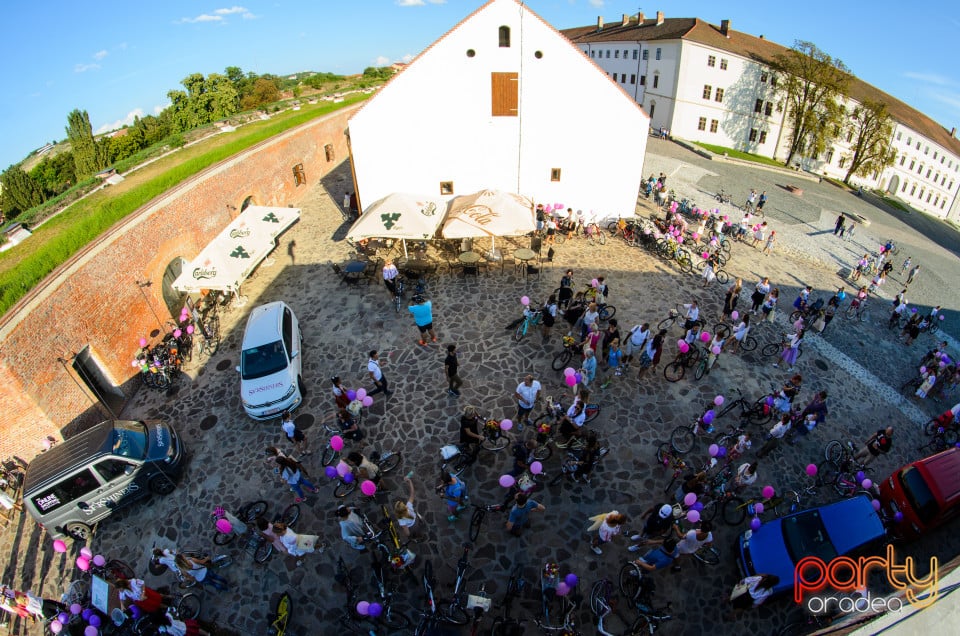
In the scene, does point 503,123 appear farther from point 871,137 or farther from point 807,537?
point 871,137

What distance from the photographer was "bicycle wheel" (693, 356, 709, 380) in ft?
42.0

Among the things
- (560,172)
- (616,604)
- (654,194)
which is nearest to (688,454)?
(616,604)

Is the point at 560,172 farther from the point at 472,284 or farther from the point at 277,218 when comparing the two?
the point at 277,218

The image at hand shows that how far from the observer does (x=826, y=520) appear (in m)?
8.35

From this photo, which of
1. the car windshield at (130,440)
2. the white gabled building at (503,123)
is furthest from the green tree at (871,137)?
the car windshield at (130,440)

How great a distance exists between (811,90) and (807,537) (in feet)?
185

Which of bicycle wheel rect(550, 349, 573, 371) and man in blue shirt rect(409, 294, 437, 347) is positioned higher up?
man in blue shirt rect(409, 294, 437, 347)

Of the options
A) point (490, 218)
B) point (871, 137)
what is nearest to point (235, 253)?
point (490, 218)

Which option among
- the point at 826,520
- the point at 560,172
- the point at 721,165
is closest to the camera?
the point at 826,520

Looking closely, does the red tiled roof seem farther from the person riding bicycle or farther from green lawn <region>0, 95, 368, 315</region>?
the person riding bicycle

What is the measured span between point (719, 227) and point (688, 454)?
51.9ft

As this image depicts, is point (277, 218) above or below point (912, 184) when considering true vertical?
above

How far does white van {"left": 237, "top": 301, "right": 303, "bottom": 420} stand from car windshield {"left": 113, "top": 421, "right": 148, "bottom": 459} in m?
2.29

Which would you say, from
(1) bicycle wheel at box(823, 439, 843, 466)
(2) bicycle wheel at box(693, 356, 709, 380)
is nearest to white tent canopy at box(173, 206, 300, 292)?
(2) bicycle wheel at box(693, 356, 709, 380)
